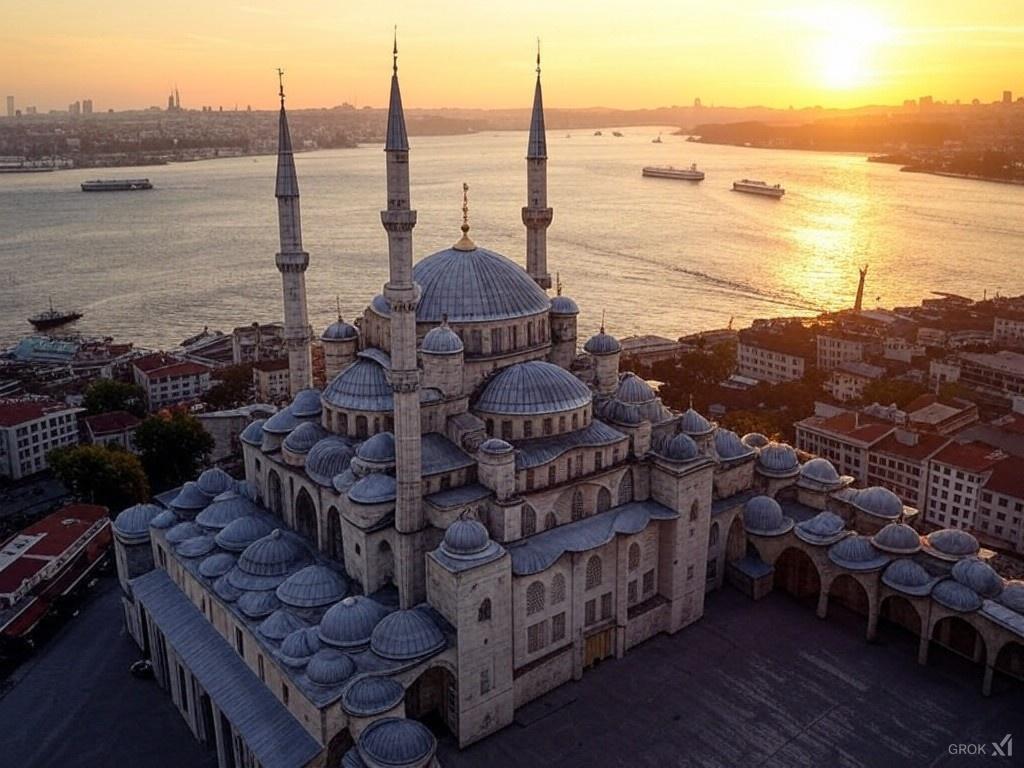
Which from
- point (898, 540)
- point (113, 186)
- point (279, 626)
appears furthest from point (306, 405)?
point (113, 186)

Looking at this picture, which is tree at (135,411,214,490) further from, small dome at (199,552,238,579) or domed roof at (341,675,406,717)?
domed roof at (341,675,406,717)

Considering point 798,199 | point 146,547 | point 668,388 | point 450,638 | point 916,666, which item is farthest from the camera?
point 798,199

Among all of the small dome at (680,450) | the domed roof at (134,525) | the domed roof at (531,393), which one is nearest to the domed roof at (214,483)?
the domed roof at (134,525)

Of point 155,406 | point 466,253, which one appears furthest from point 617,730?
point 155,406

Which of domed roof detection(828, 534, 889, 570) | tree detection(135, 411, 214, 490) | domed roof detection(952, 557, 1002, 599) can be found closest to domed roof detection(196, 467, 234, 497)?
tree detection(135, 411, 214, 490)

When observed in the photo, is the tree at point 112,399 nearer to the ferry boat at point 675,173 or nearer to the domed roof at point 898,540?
the domed roof at point 898,540

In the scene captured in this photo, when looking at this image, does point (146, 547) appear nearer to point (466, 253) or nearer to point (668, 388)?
point (466, 253)

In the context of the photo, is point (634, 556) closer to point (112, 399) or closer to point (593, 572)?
point (593, 572)

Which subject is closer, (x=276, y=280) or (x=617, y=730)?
(x=617, y=730)
